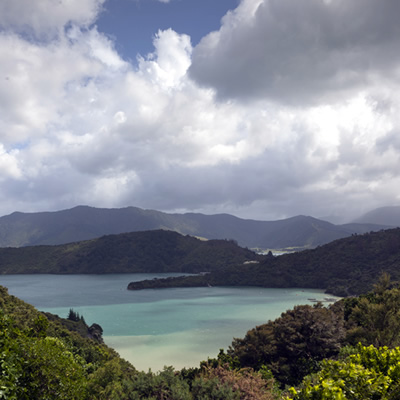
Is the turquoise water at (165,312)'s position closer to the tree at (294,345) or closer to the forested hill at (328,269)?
the forested hill at (328,269)

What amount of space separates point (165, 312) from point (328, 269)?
95.5 meters

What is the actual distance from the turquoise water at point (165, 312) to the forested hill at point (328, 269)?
33.8 ft

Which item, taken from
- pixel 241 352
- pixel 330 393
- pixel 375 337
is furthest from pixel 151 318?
pixel 330 393

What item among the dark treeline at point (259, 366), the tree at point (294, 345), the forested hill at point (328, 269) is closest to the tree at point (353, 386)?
the dark treeline at point (259, 366)

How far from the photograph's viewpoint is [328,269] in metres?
163

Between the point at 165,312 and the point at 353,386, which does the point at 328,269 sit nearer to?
the point at 165,312

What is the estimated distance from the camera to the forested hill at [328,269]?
481 feet

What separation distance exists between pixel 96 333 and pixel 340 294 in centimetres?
10323

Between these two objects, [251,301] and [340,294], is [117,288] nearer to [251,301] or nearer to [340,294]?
[251,301]

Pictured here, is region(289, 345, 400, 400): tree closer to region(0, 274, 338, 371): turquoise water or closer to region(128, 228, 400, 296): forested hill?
region(0, 274, 338, 371): turquoise water

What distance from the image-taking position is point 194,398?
15852 millimetres

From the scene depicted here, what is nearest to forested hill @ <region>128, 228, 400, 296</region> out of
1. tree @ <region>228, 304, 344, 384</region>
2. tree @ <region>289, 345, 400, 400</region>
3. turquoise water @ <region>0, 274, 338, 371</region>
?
turquoise water @ <region>0, 274, 338, 371</region>

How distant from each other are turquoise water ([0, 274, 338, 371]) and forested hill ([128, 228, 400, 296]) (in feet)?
33.8

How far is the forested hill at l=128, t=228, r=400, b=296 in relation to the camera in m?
Answer: 147
